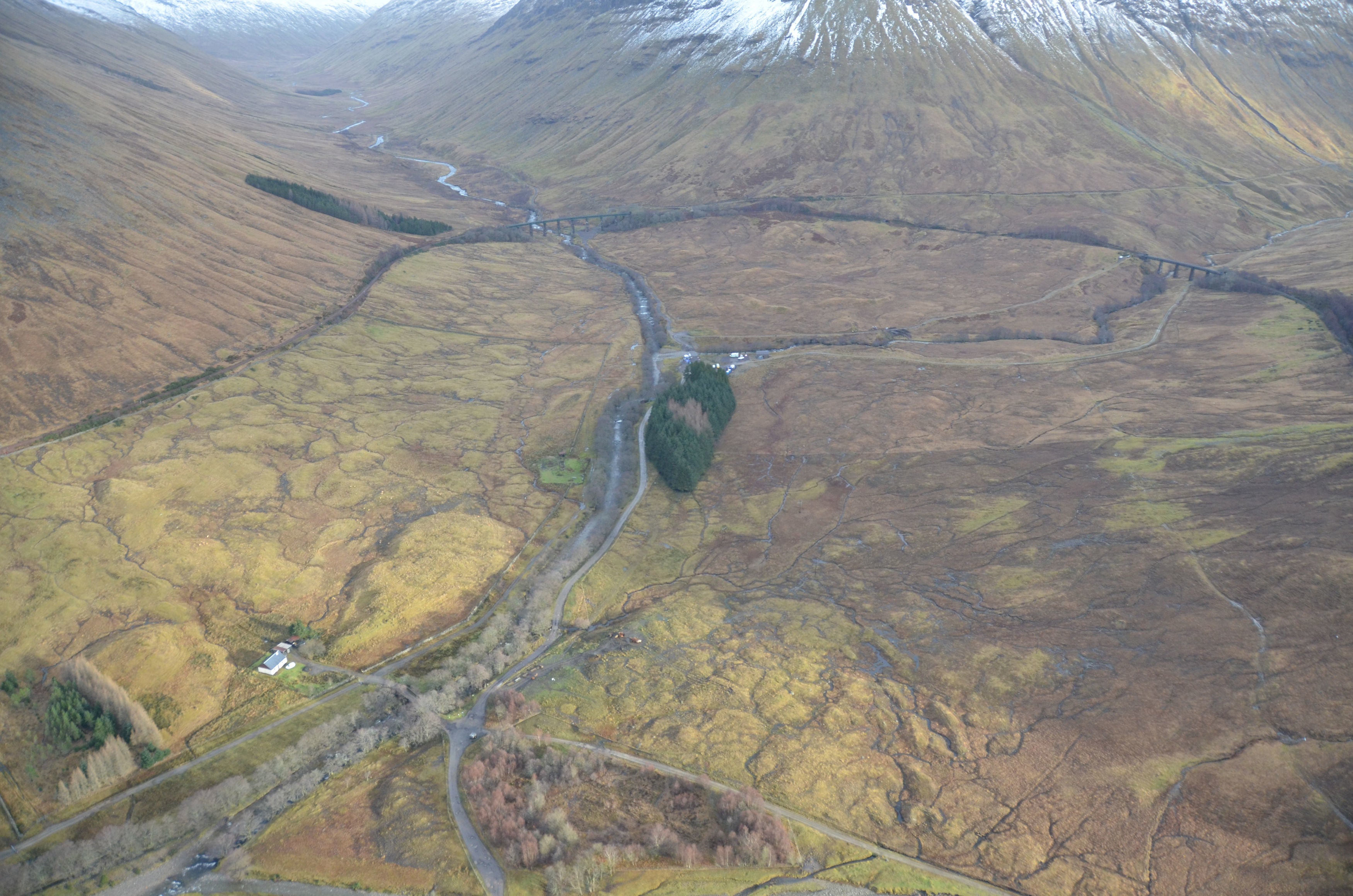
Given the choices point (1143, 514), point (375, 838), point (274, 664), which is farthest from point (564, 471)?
point (1143, 514)

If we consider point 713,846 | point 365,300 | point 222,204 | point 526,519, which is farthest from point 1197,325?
point 222,204

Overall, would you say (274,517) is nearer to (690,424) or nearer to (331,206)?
(690,424)

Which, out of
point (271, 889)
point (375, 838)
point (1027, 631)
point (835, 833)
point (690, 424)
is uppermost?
point (690, 424)

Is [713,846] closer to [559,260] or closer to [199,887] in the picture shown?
[199,887]

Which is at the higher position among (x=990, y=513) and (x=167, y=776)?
(x=990, y=513)

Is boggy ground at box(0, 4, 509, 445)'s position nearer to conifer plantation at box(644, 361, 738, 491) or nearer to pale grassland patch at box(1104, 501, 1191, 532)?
conifer plantation at box(644, 361, 738, 491)

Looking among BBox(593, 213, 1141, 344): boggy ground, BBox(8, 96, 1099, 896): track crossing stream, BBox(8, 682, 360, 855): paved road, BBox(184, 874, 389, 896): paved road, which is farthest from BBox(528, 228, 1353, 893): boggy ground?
BBox(593, 213, 1141, 344): boggy ground

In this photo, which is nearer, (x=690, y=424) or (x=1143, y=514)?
(x=1143, y=514)

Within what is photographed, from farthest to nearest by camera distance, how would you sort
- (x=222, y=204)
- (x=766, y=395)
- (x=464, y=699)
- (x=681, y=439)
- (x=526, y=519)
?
(x=222, y=204), (x=766, y=395), (x=681, y=439), (x=526, y=519), (x=464, y=699)
